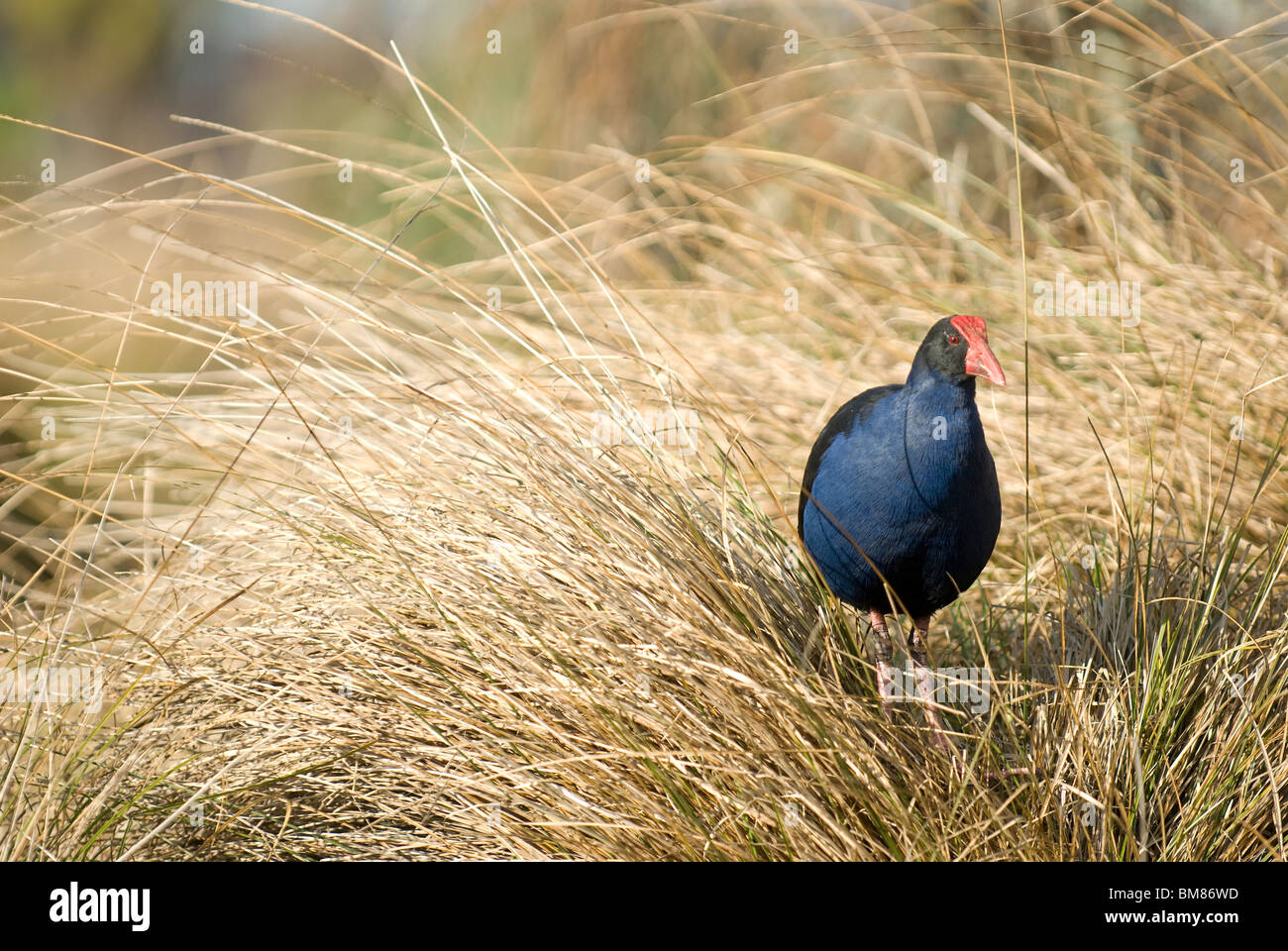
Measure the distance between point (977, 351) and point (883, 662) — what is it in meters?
0.73

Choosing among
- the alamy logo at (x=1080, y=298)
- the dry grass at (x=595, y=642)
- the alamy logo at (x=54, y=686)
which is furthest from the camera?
the alamy logo at (x=1080, y=298)

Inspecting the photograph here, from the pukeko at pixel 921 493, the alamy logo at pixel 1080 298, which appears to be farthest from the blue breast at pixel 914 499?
the alamy logo at pixel 1080 298

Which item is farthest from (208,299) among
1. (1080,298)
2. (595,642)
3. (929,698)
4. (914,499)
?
(1080,298)

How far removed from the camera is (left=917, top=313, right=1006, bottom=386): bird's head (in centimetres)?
217

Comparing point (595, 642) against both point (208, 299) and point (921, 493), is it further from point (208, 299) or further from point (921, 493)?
point (208, 299)

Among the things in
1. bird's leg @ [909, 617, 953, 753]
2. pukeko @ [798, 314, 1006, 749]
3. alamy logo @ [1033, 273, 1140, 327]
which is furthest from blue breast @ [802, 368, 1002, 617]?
alamy logo @ [1033, 273, 1140, 327]

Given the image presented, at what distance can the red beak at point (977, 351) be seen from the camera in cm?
212

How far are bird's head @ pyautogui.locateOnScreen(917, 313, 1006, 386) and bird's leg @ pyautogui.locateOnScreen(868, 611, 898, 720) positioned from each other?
579mm

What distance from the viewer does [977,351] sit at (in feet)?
7.10

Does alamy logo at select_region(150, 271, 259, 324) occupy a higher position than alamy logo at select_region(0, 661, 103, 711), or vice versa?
alamy logo at select_region(150, 271, 259, 324)

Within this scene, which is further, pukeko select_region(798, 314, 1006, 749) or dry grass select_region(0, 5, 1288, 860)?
pukeko select_region(798, 314, 1006, 749)

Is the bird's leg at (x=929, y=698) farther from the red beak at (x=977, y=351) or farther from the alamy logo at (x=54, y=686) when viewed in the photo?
the alamy logo at (x=54, y=686)

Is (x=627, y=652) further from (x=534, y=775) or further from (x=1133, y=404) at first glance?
(x=1133, y=404)

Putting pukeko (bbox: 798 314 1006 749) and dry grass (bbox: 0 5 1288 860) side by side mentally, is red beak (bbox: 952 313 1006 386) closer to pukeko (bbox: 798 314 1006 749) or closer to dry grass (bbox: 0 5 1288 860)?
pukeko (bbox: 798 314 1006 749)
